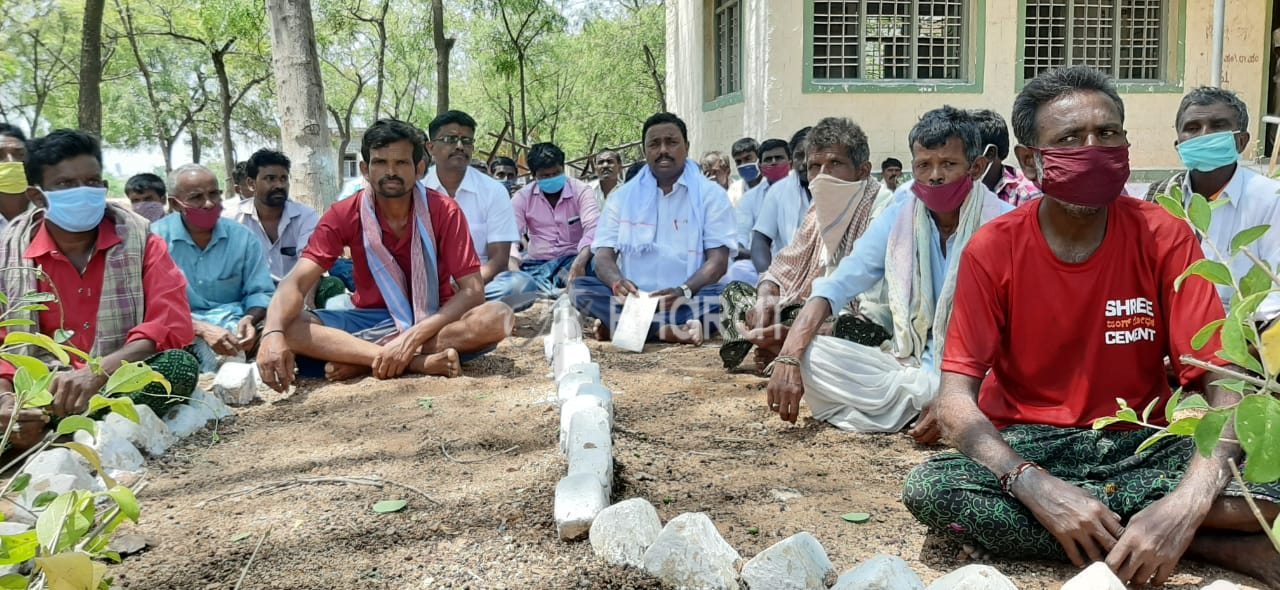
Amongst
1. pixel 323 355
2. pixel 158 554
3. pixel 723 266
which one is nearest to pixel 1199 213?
pixel 158 554

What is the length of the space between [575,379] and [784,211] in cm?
284

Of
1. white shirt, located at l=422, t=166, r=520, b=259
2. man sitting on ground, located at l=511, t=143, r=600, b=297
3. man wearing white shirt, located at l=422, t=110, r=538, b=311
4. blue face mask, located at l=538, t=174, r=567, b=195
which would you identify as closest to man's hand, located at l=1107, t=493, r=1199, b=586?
man wearing white shirt, located at l=422, t=110, r=538, b=311

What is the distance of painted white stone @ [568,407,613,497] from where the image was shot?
109 inches

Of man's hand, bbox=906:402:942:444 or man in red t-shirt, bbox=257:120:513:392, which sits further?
man in red t-shirt, bbox=257:120:513:392

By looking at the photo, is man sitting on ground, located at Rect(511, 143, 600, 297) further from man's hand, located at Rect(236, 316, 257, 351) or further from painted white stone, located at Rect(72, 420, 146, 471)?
painted white stone, located at Rect(72, 420, 146, 471)

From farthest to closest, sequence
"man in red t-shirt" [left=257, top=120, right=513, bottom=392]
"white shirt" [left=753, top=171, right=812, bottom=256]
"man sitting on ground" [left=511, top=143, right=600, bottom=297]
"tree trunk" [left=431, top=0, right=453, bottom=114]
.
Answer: "tree trunk" [left=431, top=0, right=453, bottom=114], "man sitting on ground" [left=511, top=143, right=600, bottom=297], "white shirt" [left=753, top=171, right=812, bottom=256], "man in red t-shirt" [left=257, top=120, right=513, bottom=392]

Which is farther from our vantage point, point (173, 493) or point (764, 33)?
point (764, 33)

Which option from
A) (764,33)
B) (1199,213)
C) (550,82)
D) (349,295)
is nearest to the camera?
(1199,213)

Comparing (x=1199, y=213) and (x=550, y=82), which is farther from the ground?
(x=550, y=82)

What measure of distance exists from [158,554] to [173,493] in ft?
2.13

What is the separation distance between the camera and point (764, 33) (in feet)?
35.1

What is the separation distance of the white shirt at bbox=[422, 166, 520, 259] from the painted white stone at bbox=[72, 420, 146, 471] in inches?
134

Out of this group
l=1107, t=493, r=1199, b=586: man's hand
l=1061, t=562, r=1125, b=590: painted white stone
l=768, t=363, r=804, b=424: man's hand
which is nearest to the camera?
l=1061, t=562, r=1125, b=590: painted white stone

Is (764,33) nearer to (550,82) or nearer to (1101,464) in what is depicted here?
(1101,464)
